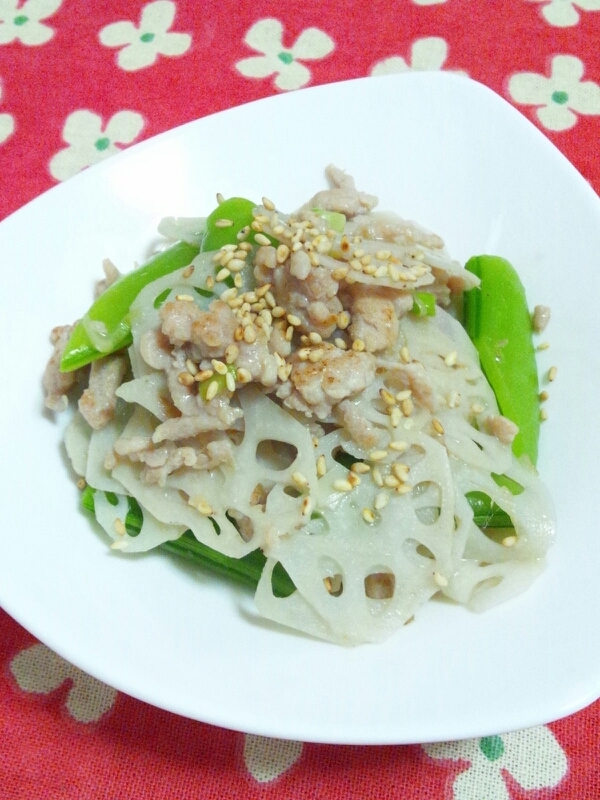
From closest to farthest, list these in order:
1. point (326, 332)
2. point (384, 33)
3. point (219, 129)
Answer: point (326, 332), point (219, 129), point (384, 33)

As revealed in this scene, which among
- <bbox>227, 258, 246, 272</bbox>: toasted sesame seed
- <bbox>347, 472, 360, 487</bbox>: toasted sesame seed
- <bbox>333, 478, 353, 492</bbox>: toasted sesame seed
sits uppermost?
<bbox>227, 258, 246, 272</bbox>: toasted sesame seed

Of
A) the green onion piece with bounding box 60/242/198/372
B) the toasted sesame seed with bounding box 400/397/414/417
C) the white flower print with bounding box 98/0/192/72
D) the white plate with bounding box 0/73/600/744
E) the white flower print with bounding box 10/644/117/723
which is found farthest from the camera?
the white flower print with bounding box 98/0/192/72

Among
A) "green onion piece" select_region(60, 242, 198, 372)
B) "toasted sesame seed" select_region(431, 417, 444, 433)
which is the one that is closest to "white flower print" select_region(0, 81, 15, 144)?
"green onion piece" select_region(60, 242, 198, 372)

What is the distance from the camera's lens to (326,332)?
1.82m

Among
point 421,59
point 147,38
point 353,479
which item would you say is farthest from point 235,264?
point 147,38

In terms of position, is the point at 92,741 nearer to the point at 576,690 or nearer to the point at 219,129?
the point at 576,690

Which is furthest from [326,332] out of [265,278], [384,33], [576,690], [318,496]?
[384,33]

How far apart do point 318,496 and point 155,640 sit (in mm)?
522

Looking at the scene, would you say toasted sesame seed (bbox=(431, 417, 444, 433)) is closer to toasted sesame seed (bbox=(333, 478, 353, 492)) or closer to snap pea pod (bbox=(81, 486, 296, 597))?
toasted sesame seed (bbox=(333, 478, 353, 492))

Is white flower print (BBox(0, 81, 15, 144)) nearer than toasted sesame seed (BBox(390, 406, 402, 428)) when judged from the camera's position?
No

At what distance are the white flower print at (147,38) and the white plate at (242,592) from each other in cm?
172

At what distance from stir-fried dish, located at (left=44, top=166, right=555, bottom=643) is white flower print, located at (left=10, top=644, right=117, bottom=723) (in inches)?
23.0

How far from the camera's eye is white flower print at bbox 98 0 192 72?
147 inches

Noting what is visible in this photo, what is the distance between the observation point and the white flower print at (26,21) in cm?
387
